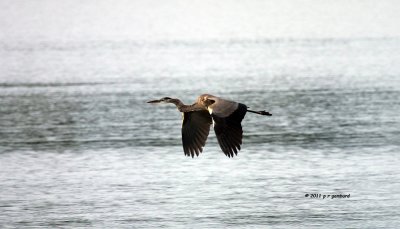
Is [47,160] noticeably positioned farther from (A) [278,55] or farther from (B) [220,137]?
(A) [278,55]

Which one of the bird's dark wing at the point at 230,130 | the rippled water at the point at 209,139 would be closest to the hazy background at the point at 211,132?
the rippled water at the point at 209,139

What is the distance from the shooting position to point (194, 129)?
7.18 m

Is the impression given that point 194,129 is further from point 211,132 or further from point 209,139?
point 211,132

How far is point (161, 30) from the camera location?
57.9 feet

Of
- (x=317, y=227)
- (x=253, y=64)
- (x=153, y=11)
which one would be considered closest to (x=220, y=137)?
(x=317, y=227)

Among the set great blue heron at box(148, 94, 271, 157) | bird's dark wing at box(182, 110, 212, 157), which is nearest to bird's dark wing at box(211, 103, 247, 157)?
great blue heron at box(148, 94, 271, 157)

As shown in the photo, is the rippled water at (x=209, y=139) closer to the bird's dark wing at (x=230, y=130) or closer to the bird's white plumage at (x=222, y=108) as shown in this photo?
the bird's dark wing at (x=230, y=130)

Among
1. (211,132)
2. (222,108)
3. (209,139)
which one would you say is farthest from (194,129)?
(211,132)

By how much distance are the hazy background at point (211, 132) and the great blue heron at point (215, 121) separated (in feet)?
1.68

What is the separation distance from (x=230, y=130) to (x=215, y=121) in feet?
0.41

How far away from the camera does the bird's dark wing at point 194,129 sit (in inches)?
280

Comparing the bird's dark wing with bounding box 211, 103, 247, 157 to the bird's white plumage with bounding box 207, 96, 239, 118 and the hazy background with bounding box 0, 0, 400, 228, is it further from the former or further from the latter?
the hazy background with bounding box 0, 0, 400, 228

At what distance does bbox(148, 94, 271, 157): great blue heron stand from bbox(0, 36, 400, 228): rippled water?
51 centimetres

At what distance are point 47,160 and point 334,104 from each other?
376 centimetres
